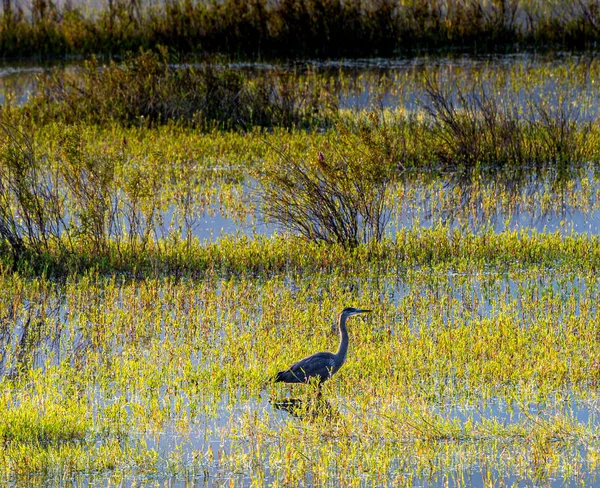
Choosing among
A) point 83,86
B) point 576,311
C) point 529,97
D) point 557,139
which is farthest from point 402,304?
point 83,86

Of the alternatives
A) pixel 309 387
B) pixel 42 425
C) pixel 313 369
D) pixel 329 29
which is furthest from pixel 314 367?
pixel 329 29

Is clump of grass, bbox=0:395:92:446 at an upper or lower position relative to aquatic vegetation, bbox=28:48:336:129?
lower

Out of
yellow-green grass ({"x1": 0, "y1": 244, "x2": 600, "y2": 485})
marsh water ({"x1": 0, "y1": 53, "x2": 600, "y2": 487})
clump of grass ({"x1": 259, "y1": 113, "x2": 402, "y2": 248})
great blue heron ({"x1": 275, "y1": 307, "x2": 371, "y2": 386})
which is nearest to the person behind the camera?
marsh water ({"x1": 0, "y1": 53, "x2": 600, "y2": 487})

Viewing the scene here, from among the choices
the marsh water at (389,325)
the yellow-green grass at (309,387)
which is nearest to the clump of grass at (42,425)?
the yellow-green grass at (309,387)

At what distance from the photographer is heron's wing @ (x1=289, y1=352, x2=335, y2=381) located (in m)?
7.93

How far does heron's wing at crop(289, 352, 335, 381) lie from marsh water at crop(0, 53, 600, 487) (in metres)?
0.18

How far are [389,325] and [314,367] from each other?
1.93m

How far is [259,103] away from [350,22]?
330 inches

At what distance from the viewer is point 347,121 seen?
61.4ft

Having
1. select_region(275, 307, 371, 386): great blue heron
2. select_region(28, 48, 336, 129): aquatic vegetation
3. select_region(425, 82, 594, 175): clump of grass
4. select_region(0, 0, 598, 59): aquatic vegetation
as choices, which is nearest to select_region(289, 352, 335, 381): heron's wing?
select_region(275, 307, 371, 386): great blue heron

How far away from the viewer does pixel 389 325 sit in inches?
384

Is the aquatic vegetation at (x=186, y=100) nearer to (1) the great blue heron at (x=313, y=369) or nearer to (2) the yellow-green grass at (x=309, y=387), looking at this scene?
(2) the yellow-green grass at (x=309, y=387)

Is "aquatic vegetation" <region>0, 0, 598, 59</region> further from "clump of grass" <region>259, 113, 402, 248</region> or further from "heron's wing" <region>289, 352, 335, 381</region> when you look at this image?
"heron's wing" <region>289, 352, 335, 381</region>

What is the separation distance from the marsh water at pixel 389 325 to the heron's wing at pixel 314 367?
0.18m
